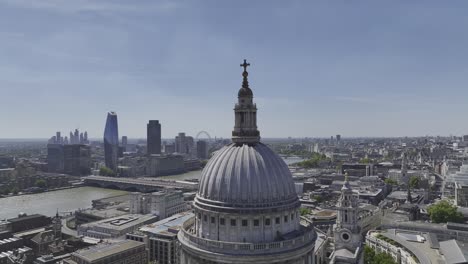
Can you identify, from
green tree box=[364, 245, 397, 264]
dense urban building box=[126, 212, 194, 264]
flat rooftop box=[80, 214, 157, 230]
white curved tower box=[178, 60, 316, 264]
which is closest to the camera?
white curved tower box=[178, 60, 316, 264]

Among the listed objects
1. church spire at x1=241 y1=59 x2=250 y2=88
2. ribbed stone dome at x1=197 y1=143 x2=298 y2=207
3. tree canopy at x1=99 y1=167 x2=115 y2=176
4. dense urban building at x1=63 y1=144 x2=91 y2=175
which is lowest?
tree canopy at x1=99 y1=167 x2=115 y2=176

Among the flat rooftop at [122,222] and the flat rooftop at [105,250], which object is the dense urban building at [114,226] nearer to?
the flat rooftop at [122,222]

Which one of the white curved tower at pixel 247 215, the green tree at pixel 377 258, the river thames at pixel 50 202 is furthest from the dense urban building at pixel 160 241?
the river thames at pixel 50 202

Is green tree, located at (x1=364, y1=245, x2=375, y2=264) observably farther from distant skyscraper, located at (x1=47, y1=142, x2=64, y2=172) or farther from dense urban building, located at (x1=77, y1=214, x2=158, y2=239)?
distant skyscraper, located at (x1=47, y1=142, x2=64, y2=172)

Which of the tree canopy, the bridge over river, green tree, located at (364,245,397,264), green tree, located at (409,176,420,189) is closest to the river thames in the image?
the bridge over river

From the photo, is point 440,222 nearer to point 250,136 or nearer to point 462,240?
point 462,240

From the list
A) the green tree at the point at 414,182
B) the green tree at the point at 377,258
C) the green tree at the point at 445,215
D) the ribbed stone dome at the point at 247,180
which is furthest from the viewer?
the green tree at the point at 414,182

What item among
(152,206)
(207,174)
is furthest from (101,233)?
(207,174)
